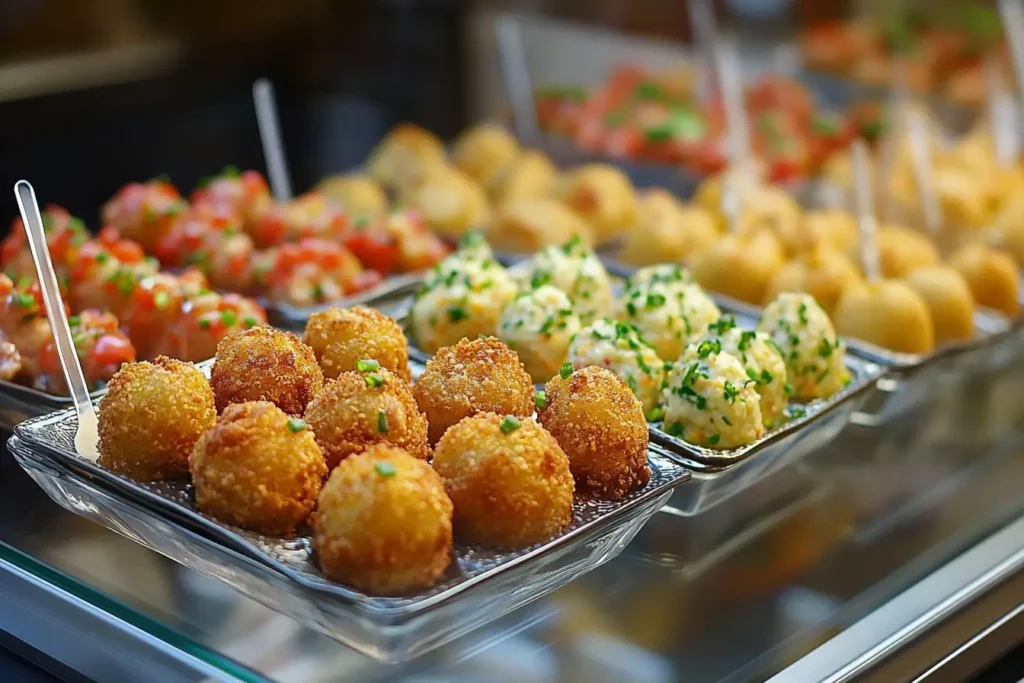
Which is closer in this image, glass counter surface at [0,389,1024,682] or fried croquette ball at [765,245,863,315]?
glass counter surface at [0,389,1024,682]

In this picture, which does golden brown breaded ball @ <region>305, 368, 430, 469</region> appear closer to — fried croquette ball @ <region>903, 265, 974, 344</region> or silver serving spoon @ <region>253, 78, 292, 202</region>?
silver serving spoon @ <region>253, 78, 292, 202</region>

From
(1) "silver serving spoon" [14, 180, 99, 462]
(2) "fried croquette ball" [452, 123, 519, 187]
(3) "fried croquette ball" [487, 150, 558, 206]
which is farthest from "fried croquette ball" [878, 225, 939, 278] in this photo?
(1) "silver serving spoon" [14, 180, 99, 462]

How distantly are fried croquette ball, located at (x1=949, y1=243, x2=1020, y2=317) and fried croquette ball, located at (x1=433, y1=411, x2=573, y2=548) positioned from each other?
60.2 inches

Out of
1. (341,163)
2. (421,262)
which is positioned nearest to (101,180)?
(341,163)

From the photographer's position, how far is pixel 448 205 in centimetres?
311

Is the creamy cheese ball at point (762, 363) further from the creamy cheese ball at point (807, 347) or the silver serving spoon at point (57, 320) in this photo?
the silver serving spoon at point (57, 320)

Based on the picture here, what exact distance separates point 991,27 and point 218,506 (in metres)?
3.85

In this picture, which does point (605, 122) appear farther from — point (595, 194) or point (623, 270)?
point (623, 270)

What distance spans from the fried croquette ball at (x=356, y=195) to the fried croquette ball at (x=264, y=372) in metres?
1.24

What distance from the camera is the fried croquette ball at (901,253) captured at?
9.17 ft

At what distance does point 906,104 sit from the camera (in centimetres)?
412

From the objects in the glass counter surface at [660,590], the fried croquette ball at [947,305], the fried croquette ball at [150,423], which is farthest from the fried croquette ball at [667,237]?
the fried croquette ball at [150,423]

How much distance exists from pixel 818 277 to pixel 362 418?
1.30 m

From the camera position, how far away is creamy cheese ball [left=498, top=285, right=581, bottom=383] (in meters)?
2.12
